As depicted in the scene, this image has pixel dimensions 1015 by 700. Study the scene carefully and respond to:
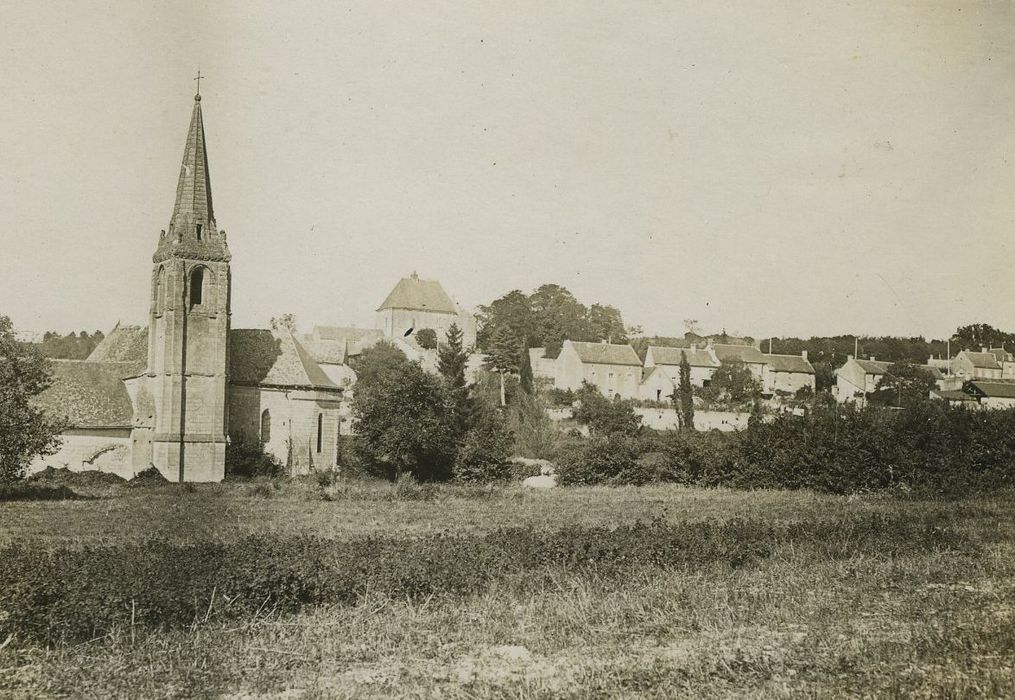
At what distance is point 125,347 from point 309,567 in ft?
126

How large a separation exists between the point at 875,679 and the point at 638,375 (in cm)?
7099

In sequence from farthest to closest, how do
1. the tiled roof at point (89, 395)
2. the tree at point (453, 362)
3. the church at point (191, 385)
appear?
the tree at point (453, 362), the church at point (191, 385), the tiled roof at point (89, 395)

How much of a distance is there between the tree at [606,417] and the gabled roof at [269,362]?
63.7ft

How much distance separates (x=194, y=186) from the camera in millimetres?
41656

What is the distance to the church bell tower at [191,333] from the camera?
39750 millimetres

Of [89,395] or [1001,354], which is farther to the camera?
[1001,354]

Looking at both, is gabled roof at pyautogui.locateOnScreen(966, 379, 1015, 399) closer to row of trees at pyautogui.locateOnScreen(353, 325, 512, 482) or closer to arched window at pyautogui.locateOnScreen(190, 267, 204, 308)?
row of trees at pyautogui.locateOnScreen(353, 325, 512, 482)

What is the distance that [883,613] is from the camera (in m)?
11.6

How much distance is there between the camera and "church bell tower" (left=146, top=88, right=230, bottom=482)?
39.8 metres

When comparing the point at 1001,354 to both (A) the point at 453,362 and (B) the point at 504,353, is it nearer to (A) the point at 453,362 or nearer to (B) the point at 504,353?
(B) the point at 504,353

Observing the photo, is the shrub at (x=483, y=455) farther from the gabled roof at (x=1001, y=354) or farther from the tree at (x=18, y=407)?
the gabled roof at (x=1001, y=354)

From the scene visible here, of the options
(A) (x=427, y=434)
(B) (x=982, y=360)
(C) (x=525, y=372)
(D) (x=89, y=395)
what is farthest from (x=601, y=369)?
(D) (x=89, y=395)

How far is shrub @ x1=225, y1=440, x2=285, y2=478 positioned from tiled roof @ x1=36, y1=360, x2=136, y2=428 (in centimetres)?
519

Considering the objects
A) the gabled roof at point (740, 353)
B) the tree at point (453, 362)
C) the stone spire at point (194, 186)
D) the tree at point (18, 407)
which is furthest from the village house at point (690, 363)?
the tree at point (18, 407)
